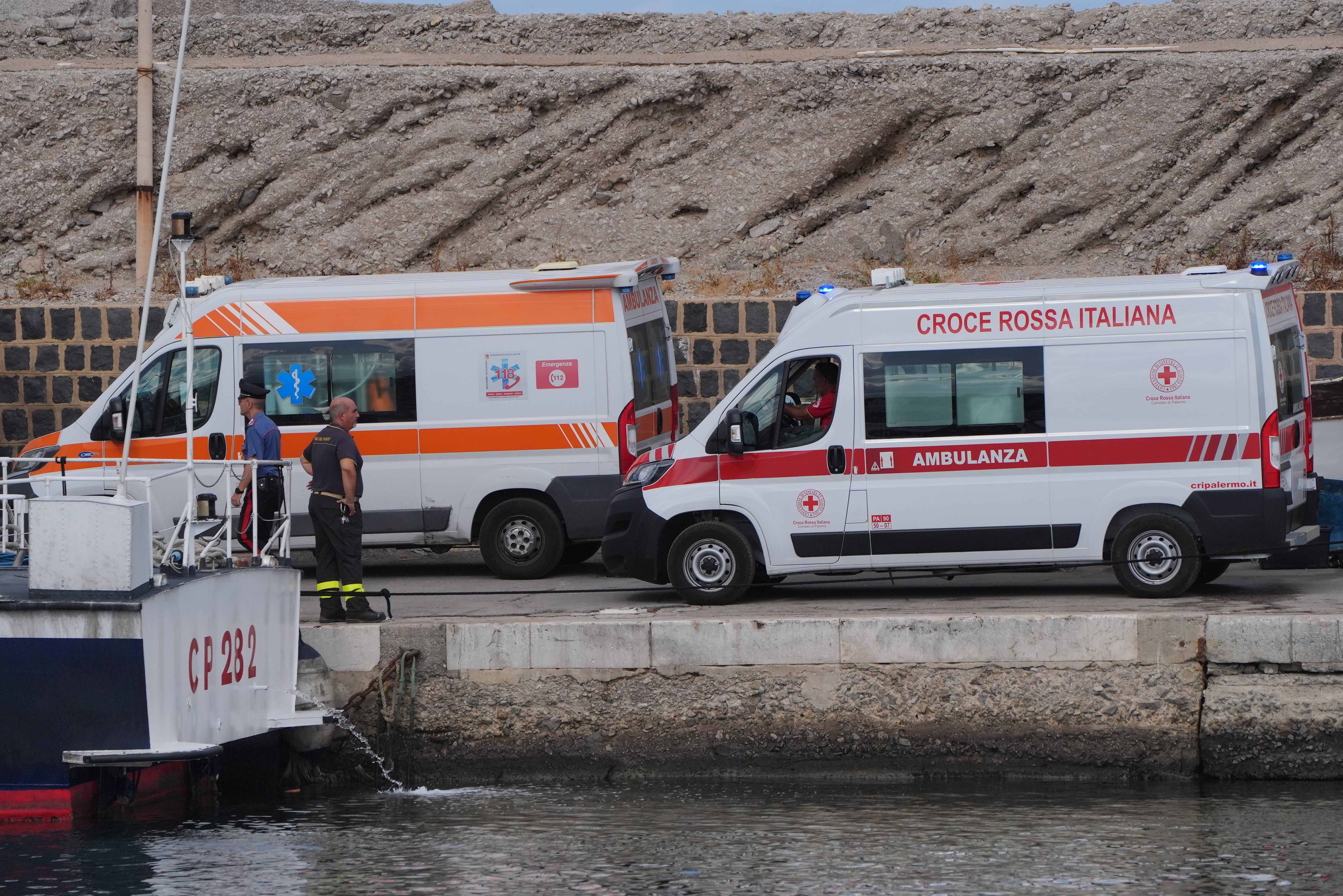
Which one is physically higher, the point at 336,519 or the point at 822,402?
the point at 822,402

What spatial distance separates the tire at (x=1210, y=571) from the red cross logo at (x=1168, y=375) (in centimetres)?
128

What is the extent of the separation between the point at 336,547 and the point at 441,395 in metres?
2.71

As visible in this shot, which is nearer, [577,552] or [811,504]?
[811,504]

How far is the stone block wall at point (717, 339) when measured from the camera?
18.1 meters

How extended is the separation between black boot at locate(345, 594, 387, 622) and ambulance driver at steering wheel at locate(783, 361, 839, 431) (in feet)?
10.4

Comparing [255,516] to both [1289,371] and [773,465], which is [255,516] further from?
[1289,371]

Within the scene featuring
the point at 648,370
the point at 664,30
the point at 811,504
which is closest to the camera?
the point at 811,504

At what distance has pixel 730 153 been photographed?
23422mm

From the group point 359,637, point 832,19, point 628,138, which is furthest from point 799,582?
point 832,19

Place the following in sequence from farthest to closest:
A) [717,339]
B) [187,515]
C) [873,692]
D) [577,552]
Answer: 1. [717,339]
2. [577,552]
3. [873,692]
4. [187,515]

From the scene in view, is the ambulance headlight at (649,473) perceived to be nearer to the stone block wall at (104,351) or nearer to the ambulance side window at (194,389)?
the ambulance side window at (194,389)

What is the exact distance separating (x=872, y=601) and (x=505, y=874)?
4.35 metres

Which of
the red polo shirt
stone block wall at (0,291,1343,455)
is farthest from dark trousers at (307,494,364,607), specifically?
stone block wall at (0,291,1343,455)

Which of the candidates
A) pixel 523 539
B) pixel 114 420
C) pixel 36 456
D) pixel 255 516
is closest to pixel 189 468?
pixel 255 516
